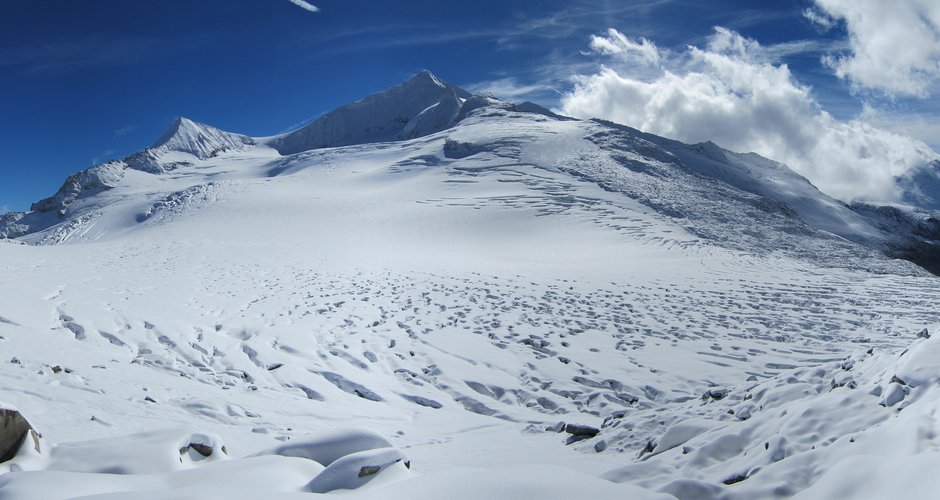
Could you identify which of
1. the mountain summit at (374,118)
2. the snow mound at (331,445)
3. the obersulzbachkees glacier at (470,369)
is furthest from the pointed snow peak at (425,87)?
the snow mound at (331,445)

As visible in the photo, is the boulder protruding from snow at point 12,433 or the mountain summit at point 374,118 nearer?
the boulder protruding from snow at point 12,433

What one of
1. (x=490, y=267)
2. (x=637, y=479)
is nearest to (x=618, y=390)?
(x=637, y=479)

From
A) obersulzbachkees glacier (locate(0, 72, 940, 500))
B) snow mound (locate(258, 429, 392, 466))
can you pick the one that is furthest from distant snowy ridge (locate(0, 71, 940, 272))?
snow mound (locate(258, 429, 392, 466))

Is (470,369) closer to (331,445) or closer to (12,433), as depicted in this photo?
(331,445)

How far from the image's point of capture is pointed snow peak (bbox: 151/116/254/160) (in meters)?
124

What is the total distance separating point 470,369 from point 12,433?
7401mm

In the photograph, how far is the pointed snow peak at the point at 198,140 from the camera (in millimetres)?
123688

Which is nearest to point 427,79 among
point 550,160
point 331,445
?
point 550,160

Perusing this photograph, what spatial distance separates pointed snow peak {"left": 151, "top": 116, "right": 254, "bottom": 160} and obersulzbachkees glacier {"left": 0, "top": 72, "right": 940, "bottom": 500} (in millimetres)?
100061

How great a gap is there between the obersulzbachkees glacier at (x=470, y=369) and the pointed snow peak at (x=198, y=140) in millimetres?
100061

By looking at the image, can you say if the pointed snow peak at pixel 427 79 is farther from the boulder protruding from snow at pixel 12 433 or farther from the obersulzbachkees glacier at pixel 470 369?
the boulder protruding from snow at pixel 12 433

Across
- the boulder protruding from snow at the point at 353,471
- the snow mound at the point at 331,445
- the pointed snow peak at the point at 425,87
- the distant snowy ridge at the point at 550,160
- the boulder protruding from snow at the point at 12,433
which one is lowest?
the snow mound at the point at 331,445

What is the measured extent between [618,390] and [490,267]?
1537 centimetres

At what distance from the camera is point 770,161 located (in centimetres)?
14750
